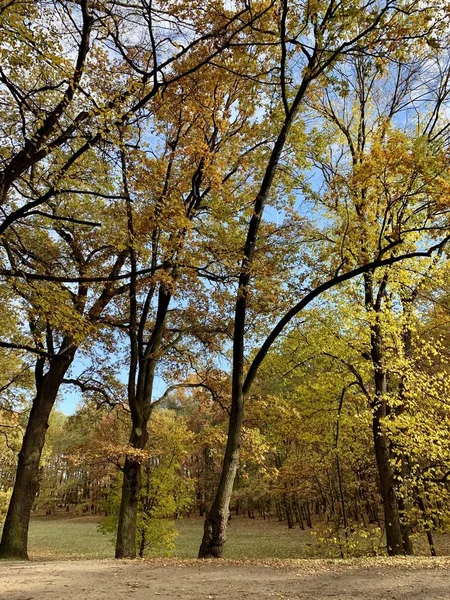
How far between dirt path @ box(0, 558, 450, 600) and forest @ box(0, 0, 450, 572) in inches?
62.9

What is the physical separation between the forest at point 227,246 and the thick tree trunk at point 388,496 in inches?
2.0

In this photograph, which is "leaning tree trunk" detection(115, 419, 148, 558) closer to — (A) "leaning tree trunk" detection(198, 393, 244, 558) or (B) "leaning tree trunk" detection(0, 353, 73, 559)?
(A) "leaning tree trunk" detection(198, 393, 244, 558)

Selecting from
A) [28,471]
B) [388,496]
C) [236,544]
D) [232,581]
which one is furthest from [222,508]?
[236,544]

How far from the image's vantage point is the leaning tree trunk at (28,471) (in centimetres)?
940

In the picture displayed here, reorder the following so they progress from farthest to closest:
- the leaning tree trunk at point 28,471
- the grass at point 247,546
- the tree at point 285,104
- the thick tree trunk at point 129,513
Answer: the grass at point 247,546
the leaning tree trunk at point 28,471
the thick tree trunk at point 129,513
the tree at point 285,104

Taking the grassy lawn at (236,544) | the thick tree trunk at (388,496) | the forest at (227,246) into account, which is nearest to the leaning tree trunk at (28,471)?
the forest at (227,246)

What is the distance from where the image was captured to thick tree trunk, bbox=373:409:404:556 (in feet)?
30.9

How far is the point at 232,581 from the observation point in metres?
4.69

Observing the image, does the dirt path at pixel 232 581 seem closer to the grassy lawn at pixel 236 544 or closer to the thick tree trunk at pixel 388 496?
the thick tree trunk at pixel 388 496

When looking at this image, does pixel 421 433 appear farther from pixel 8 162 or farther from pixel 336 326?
pixel 8 162

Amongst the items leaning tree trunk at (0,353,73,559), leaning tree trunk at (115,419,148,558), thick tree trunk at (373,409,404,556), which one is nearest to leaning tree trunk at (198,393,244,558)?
leaning tree trunk at (115,419,148,558)

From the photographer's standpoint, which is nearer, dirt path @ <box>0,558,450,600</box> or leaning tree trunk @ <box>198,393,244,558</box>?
dirt path @ <box>0,558,450,600</box>

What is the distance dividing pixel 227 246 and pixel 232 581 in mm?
5632

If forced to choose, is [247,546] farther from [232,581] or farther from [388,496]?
[232,581]
